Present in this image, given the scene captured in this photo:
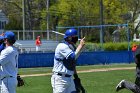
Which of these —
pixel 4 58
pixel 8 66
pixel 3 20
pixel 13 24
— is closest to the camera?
pixel 4 58

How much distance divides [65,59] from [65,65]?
0.15 meters

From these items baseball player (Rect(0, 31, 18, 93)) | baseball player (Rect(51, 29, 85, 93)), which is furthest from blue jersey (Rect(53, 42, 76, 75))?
baseball player (Rect(0, 31, 18, 93))

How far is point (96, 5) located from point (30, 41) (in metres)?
18.5

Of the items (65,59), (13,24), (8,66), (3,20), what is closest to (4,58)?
(8,66)

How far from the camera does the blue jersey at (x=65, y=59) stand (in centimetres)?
868

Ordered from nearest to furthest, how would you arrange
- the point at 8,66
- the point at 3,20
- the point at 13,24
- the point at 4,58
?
the point at 4,58 → the point at 8,66 → the point at 13,24 → the point at 3,20

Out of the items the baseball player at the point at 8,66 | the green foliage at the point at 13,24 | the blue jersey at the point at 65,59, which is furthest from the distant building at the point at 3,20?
the blue jersey at the point at 65,59

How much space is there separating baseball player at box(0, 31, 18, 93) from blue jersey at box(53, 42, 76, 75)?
868 millimetres

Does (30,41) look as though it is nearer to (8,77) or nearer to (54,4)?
(54,4)

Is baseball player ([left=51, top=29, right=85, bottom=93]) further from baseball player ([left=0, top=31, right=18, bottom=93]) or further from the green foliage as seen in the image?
the green foliage

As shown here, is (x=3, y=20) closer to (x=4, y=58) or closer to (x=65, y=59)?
(x=4, y=58)

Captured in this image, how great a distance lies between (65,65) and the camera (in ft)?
29.0

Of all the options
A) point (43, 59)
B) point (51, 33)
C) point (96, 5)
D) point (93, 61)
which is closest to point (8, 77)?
point (43, 59)

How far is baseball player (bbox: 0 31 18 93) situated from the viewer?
876cm
